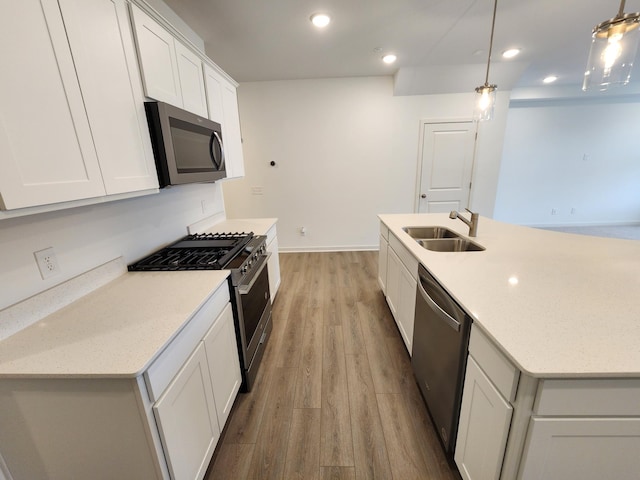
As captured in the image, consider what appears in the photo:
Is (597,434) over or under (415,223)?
under

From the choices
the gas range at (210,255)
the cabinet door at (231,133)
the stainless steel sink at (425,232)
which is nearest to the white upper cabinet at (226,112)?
the cabinet door at (231,133)

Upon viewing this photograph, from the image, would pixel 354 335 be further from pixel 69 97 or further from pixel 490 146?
pixel 490 146

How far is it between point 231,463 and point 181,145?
1814 mm

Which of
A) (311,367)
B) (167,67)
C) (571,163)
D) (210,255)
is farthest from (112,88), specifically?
(571,163)

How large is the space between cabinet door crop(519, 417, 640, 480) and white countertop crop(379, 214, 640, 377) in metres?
0.19

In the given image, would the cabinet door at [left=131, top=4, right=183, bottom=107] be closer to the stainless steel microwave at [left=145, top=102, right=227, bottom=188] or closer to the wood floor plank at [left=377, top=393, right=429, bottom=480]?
the stainless steel microwave at [left=145, top=102, right=227, bottom=188]

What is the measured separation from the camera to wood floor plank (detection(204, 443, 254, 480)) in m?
1.33

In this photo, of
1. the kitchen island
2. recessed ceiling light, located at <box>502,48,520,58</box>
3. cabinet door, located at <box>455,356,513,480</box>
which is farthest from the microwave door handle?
recessed ceiling light, located at <box>502,48,520,58</box>

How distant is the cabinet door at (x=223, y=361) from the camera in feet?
4.37

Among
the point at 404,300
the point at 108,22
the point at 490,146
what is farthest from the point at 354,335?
the point at 490,146

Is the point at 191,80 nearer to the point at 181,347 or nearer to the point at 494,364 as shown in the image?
the point at 181,347

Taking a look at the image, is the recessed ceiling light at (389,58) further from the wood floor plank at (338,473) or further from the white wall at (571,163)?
the wood floor plank at (338,473)

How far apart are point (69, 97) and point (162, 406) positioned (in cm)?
117

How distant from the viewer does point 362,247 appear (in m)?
4.63
